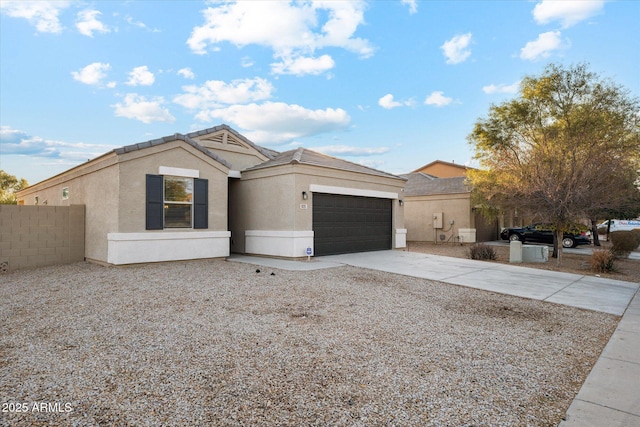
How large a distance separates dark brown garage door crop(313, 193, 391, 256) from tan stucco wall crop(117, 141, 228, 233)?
335 cm

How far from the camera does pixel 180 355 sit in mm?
3955

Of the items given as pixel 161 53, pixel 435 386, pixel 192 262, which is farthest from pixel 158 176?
pixel 435 386

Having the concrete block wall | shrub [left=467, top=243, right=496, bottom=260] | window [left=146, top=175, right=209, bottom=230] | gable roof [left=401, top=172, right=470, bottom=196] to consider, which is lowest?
shrub [left=467, top=243, right=496, bottom=260]

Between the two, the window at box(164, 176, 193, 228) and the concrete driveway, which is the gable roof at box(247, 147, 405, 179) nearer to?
the window at box(164, 176, 193, 228)

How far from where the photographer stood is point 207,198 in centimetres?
1153

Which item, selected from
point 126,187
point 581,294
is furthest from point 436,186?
point 126,187

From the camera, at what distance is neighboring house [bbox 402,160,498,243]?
20.9 meters

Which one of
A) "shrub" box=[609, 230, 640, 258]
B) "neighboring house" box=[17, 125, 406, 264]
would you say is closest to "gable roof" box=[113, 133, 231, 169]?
"neighboring house" box=[17, 125, 406, 264]

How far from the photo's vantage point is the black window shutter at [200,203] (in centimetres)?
1121

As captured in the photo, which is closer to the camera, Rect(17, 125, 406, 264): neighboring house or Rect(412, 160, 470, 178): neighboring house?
Rect(17, 125, 406, 264): neighboring house


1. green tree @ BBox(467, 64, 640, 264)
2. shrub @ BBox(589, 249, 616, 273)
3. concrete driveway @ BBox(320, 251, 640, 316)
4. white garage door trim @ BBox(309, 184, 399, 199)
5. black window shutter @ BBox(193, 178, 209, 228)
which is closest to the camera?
concrete driveway @ BBox(320, 251, 640, 316)

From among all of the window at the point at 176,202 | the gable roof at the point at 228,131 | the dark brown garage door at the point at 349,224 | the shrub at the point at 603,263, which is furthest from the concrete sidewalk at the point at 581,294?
the gable roof at the point at 228,131

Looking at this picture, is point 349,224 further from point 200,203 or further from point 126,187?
point 126,187

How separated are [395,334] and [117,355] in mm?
3422
